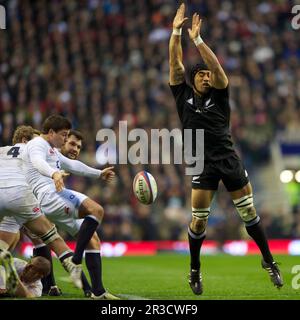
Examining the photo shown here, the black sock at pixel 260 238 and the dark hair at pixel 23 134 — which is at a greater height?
the dark hair at pixel 23 134

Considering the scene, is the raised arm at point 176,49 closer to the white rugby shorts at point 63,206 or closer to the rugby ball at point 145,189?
the rugby ball at point 145,189

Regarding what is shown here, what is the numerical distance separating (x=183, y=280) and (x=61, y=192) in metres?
3.26

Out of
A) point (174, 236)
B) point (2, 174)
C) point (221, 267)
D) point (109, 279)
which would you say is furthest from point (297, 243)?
point (2, 174)

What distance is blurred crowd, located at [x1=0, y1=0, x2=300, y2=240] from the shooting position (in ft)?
65.5

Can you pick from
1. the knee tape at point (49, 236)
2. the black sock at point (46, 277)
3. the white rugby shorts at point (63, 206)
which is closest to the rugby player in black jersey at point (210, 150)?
the white rugby shorts at point (63, 206)

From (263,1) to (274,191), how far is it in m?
6.39

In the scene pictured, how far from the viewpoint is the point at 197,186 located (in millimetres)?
8930

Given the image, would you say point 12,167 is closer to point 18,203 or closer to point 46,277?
point 18,203

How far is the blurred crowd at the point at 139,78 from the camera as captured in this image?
20.0 m

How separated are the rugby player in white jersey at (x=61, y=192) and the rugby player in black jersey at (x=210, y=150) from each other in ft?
3.28

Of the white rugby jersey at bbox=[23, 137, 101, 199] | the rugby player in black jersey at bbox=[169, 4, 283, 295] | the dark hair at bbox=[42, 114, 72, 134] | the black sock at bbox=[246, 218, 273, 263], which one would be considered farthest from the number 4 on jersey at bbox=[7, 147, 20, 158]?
the black sock at bbox=[246, 218, 273, 263]

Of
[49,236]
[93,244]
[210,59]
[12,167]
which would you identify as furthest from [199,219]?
[12,167]
